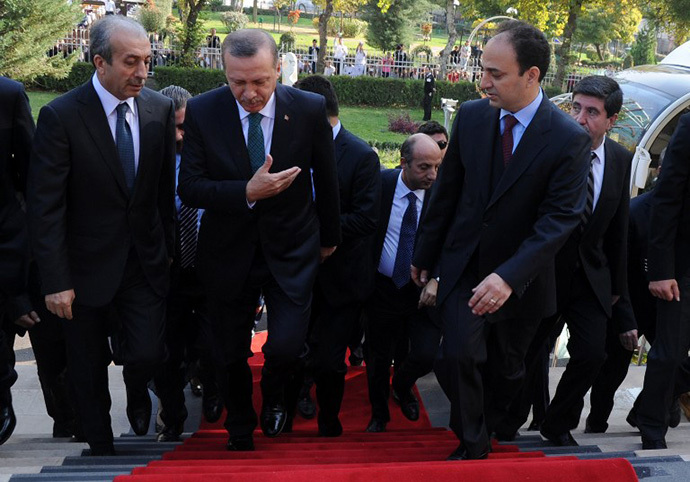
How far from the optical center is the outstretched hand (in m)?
3.91

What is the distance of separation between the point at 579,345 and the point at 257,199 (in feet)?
6.78

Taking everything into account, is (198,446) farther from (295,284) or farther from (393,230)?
(393,230)

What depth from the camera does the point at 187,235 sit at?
516 centimetres

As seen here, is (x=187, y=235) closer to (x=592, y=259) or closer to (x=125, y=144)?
(x=125, y=144)

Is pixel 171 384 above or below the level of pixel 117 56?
below

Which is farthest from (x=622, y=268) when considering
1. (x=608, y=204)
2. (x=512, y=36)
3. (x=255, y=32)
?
(x=255, y=32)

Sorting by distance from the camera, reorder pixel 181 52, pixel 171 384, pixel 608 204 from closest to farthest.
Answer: pixel 608 204 < pixel 171 384 < pixel 181 52

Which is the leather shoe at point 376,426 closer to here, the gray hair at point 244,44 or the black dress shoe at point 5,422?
the black dress shoe at point 5,422

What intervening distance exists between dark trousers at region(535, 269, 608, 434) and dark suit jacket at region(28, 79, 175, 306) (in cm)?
224

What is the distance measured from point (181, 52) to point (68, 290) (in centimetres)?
2521

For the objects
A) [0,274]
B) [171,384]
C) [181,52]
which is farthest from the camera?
[181,52]

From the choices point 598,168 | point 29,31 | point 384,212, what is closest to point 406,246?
point 384,212

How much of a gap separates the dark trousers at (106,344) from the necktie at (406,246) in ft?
5.20

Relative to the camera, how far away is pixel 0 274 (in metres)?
4.27
